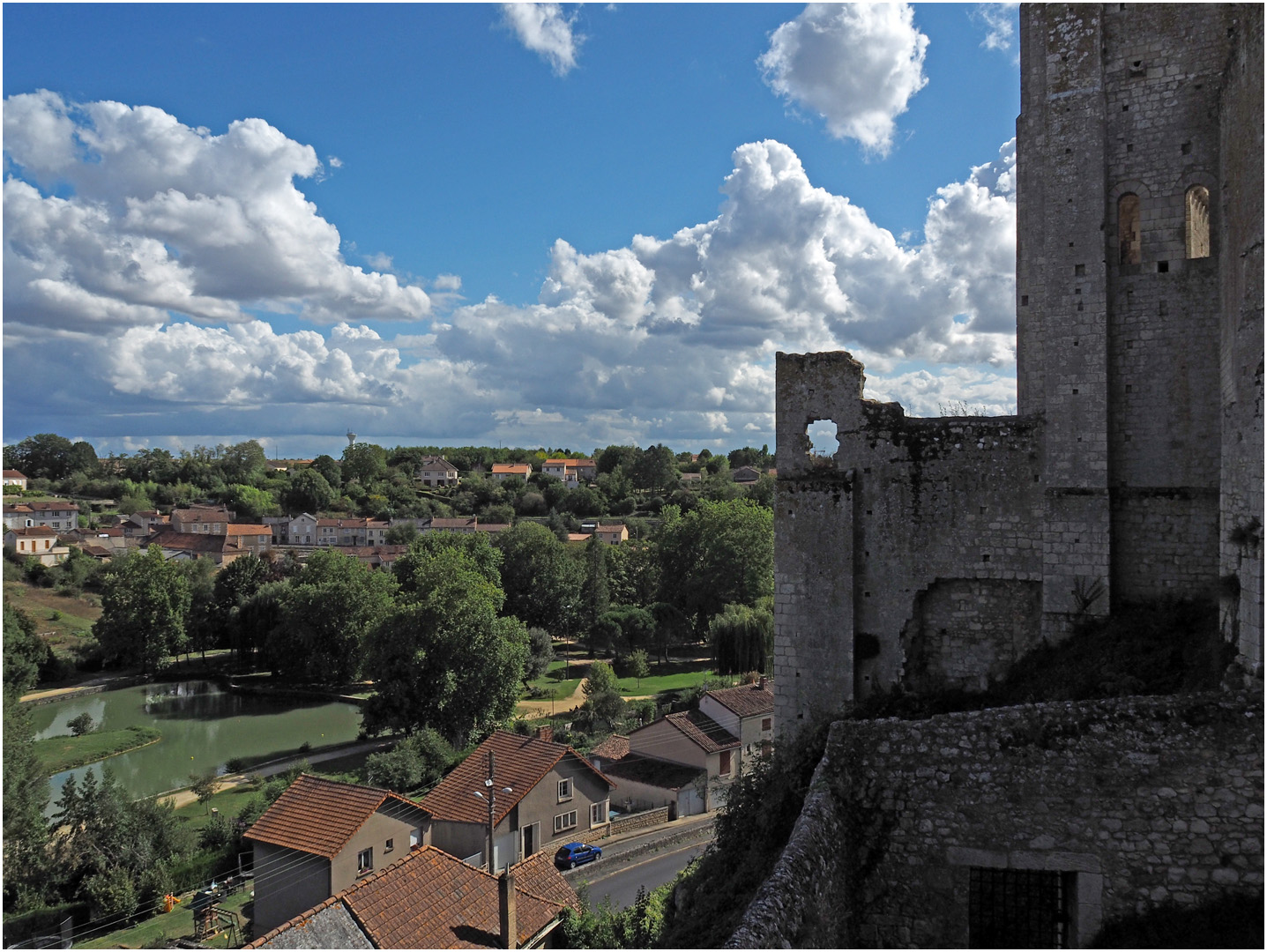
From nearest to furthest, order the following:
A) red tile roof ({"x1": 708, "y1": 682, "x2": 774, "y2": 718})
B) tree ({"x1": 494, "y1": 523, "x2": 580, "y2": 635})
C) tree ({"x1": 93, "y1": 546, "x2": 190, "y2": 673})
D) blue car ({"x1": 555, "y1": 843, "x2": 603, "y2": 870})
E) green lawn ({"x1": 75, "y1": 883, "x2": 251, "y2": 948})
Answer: green lawn ({"x1": 75, "y1": 883, "x2": 251, "y2": 948}) < blue car ({"x1": 555, "y1": 843, "x2": 603, "y2": 870}) < red tile roof ({"x1": 708, "y1": 682, "x2": 774, "y2": 718}) < tree ({"x1": 93, "y1": 546, "x2": 190, "y2": 673}) < tree ({"x1": 494, "y1": 523, "x2": 580, "y2": 635})

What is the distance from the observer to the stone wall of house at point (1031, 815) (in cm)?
745

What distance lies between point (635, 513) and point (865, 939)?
97.2 metres

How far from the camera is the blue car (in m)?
24.5

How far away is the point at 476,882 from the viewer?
17.7 m

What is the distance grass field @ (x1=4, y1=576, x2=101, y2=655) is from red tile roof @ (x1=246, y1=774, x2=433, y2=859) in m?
38.9

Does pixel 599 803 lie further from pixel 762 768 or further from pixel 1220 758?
pixel 1220 758

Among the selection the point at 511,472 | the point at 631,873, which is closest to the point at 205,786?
the point at 631,873

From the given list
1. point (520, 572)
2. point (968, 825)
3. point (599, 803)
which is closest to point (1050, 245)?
point (968, 825)

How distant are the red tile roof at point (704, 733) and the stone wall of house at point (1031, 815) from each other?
22.7 meters

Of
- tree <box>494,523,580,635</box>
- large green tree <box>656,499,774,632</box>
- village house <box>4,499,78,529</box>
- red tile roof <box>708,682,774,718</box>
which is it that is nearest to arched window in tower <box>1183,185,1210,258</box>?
red tile roof <box>708,682,774,718</box>

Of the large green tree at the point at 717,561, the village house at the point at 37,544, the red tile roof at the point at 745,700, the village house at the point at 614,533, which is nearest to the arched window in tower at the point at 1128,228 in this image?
the red tile roof at the point at 745,700

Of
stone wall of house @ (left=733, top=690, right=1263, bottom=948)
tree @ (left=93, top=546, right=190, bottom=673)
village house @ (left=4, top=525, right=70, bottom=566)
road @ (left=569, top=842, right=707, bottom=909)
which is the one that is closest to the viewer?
stone wall of house @ (left=733, top=690, right=1263, bottom=948)

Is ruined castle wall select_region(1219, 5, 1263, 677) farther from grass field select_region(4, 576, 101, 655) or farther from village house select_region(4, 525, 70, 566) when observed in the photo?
village house select_region(4, 525, 70, 566)

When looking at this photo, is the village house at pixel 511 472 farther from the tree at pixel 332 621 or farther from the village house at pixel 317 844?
the village house at pixel 317 844
